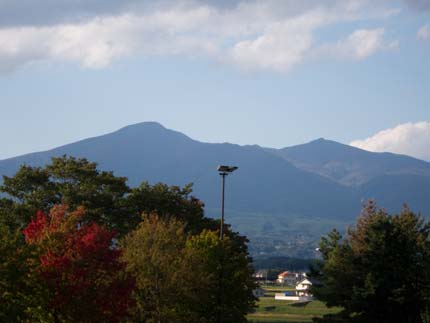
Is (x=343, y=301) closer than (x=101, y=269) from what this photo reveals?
No

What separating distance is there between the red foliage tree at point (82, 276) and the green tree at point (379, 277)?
2130 centimetres

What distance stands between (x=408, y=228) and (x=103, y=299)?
111ft

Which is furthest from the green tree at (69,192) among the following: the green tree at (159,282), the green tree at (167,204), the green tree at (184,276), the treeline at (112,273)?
the green tree at (159,282)

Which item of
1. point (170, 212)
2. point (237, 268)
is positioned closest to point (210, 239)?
point (237, 268)

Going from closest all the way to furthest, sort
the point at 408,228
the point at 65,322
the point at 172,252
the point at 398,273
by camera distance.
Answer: the point at 65,322 → the point at 172,252 → the point at 398,273 → the point at 408,228

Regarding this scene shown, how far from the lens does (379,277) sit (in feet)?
176

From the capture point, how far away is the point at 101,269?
35.4 metres

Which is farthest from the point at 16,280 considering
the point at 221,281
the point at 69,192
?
the point at 69,192

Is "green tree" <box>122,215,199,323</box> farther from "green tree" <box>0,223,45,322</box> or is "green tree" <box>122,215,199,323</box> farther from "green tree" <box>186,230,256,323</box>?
"green tree" <box>0,223,45,322</box>

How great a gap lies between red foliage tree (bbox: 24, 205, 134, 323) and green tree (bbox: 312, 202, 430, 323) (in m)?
21.3

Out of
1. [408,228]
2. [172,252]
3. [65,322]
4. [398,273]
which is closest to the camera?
[65,322]

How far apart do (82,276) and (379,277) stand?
80.9ft

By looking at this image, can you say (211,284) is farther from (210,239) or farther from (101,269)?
(101,269)

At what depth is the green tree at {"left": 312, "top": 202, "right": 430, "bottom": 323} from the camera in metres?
53.7
